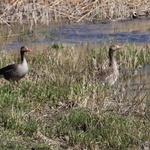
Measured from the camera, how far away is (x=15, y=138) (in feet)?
28.4

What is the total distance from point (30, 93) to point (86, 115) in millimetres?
1340

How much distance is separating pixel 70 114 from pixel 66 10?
46.3 ft

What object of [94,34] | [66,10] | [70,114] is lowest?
[94,34]

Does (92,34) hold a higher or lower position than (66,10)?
lower

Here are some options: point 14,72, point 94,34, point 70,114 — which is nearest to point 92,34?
point 94,34

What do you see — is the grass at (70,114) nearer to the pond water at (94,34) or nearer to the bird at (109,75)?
the bird at (109,75)

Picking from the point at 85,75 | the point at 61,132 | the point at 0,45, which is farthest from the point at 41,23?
the point at 61,132

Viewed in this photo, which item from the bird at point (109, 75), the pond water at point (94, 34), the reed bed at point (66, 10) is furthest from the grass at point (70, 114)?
the reed bed at point (66, 10)

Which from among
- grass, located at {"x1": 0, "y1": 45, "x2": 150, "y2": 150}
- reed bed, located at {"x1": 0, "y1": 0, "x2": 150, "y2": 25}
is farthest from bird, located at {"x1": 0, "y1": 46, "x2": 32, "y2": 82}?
reed bed, located at {"x1": 0, "y1": 0, "x2": 150, "y2": 25}

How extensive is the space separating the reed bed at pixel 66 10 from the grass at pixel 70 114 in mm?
10506

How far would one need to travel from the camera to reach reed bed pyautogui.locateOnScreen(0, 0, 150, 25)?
73.9 ft

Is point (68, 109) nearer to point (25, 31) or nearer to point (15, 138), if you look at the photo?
point (15, 138)

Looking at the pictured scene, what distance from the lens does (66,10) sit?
76.3 feet

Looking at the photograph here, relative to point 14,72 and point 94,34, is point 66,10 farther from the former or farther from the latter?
point 14,72
